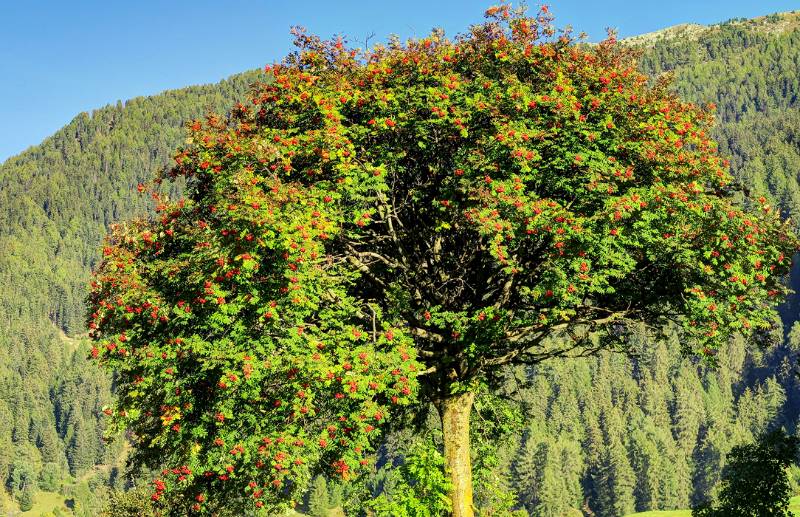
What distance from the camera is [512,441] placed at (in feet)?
75.6

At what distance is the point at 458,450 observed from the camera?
18891 mm

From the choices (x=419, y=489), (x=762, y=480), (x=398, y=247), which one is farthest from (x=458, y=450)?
(x=762, y=480)

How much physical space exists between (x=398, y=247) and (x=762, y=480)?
39.0ft

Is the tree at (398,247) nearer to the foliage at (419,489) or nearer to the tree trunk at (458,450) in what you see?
the tree trunk at (458,450)

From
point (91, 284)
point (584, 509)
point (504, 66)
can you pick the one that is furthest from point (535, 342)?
point (584, 509)

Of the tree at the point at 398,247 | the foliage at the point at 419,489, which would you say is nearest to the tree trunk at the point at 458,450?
the tree at the point at 398,247

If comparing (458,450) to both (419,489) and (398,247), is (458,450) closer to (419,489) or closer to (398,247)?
(419,489)

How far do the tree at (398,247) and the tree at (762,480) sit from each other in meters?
4.81

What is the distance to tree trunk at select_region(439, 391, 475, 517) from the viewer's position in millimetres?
18406

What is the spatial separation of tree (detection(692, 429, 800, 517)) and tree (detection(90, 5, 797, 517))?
4.81m

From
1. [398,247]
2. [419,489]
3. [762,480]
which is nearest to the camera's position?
[419,489]

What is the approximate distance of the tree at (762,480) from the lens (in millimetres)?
20906

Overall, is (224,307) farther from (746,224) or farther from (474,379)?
(746,224)

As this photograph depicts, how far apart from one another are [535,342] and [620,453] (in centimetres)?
14742
